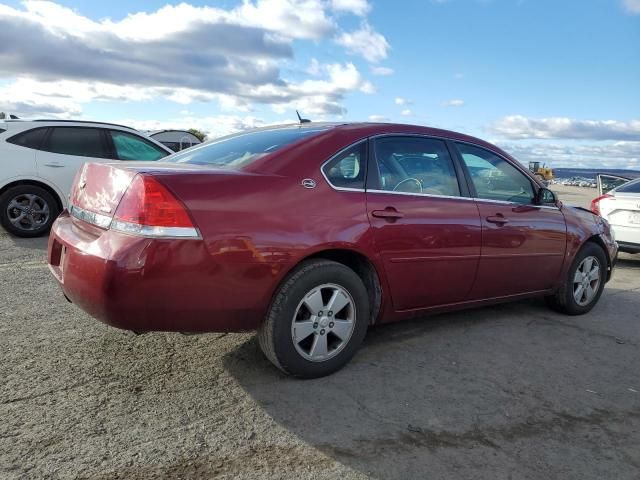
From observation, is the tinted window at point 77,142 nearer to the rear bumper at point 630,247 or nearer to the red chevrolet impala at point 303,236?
the red chevrolet impala at point 303,236

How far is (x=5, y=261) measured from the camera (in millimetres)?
5848

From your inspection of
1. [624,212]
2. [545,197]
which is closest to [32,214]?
[545,197]

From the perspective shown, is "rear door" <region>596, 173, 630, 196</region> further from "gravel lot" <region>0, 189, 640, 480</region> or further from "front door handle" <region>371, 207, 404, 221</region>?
"front door handle" <region>371, 207, 404, 221</region>

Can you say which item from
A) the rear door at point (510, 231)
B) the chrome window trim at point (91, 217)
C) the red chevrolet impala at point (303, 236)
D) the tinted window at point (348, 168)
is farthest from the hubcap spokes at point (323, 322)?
the rear door at point (510, 231)

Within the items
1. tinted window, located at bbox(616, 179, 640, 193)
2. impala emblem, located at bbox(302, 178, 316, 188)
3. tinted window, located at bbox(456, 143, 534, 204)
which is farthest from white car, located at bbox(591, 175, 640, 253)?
impala emblem, located at bbox(302, 178, 316, 188)

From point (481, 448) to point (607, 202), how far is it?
6491 mm

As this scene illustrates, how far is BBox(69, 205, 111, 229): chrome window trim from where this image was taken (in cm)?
281

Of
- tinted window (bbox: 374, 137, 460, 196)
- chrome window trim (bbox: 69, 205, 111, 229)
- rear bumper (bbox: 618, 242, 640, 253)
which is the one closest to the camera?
chrome window trim (bbox: 69, 205, 111, 229)

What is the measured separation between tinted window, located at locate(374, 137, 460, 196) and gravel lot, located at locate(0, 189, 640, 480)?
1123 millimetres

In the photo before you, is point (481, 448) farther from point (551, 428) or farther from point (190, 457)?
point (190, 457)

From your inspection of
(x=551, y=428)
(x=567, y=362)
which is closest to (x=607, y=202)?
(x=567, y=362)

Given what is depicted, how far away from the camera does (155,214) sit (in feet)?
8.67

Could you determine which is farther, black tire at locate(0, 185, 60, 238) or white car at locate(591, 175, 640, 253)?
white car at locate(591, 175, 640, 253)

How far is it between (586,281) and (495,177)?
4.94 feet
